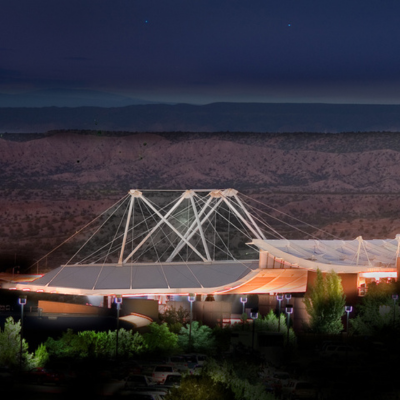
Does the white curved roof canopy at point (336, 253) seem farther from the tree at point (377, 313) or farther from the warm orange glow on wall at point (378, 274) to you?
the tree at point (377, 313)

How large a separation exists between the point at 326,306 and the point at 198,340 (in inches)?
302

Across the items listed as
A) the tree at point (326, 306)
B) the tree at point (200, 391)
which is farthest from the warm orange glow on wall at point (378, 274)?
the tree at point (200, 391)

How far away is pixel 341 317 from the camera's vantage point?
50812 mm

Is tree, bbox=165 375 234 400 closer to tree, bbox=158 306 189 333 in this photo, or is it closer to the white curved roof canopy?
tree, bbox=158 306 189 333

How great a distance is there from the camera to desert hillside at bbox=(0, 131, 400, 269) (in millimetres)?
129000

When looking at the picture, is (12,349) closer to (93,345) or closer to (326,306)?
(93,345)

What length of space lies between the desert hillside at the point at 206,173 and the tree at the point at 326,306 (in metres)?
66.1

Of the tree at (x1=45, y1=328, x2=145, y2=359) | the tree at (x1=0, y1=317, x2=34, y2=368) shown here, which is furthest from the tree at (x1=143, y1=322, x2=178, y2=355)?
the tree at (x1=0, y1=317, x2=34, y2=368)

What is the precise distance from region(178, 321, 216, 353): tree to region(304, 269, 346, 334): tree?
643 cm

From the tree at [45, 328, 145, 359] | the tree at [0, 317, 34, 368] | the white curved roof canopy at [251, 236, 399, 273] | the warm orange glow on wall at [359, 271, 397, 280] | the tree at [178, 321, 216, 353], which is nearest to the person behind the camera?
the tree at [0, 317, 34, 368]

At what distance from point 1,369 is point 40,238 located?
7621 centimetres

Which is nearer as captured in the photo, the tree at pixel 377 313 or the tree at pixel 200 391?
the tree at pixel 200 391

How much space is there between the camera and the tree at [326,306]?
47781 millimetres

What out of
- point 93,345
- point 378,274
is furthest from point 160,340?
point 378,274
